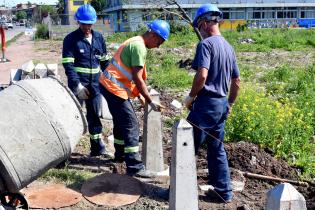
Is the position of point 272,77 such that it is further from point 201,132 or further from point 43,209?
point 43,209

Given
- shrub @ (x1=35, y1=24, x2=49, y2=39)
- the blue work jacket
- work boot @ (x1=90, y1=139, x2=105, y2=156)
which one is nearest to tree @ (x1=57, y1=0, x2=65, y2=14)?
shrub @ (x1=35, y1=24, x2=49, y2=39)

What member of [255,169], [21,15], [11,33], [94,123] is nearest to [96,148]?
[94,123]

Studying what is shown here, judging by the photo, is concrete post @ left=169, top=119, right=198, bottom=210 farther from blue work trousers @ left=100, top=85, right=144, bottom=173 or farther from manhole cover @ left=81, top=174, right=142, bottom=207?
blue work trousers @ left=100, top=85, right=144, bottom=173

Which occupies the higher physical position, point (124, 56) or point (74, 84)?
point (124, 56)

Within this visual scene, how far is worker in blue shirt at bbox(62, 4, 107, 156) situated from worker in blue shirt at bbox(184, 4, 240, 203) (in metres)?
1.68

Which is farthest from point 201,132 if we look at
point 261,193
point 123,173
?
point 123,173

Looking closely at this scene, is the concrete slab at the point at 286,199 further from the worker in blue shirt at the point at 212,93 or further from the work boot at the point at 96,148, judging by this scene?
the work boot at the point at 96,148

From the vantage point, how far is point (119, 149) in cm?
538

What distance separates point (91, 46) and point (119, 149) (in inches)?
53.5

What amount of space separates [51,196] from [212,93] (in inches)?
74.4

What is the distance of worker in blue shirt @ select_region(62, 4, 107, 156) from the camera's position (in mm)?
5500

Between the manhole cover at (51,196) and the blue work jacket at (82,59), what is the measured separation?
135 centimetres

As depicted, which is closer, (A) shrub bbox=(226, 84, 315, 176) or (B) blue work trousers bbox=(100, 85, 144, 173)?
(B) blue work trousers bbox=(100, 85, 144, 173)

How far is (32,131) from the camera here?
3.93 meters
